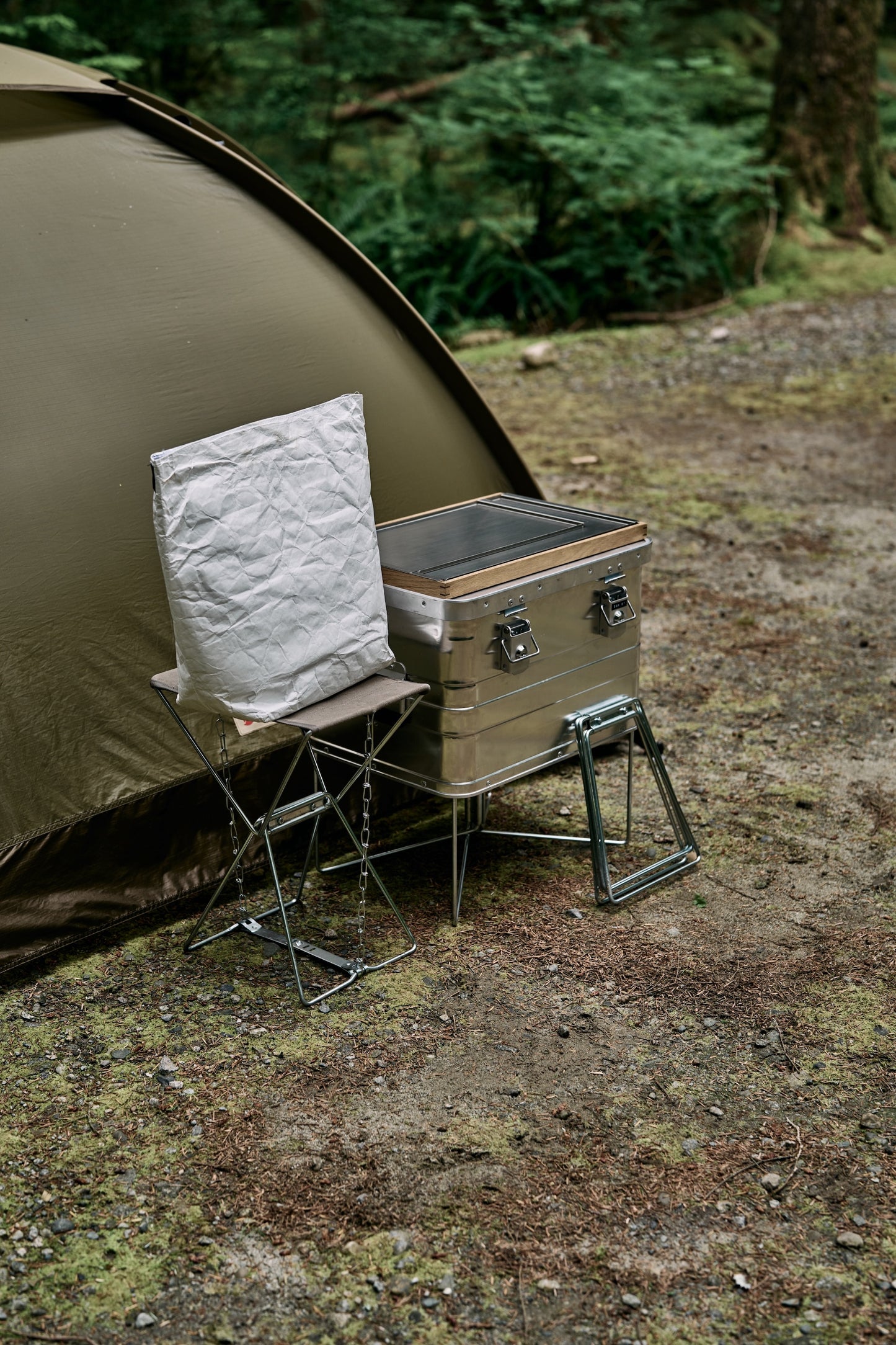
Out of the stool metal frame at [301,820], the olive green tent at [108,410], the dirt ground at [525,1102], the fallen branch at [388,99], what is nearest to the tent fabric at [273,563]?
the stool metal frame at [301,820]

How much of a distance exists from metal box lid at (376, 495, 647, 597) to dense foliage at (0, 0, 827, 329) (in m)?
6.96

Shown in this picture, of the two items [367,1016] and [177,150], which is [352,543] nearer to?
[367,1016]

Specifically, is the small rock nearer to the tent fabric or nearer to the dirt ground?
the dirt ground

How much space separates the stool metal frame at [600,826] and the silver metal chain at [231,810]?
11.6 inches

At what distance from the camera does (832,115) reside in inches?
447

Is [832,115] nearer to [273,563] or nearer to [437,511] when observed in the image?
[437,511]

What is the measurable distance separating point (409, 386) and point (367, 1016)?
2.16 meters

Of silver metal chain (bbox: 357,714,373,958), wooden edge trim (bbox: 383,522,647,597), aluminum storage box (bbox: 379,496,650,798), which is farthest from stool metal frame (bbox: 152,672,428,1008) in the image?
wooden edge trim (bbox: 383,522,647,597)

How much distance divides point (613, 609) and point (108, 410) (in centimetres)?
152

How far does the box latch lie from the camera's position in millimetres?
3535

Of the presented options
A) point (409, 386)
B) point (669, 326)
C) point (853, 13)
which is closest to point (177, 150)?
point (409, 386)

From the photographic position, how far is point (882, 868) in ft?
13.2

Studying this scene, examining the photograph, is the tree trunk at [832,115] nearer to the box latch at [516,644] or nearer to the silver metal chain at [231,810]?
the box latch at [516,644]

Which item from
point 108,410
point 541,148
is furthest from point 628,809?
point 541,148
